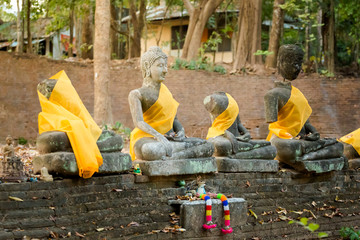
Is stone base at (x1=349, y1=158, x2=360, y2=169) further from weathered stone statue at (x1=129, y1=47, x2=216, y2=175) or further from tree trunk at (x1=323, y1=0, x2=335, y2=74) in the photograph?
tree trunk at (x1=323, y1=0, x2=335, y2=74)

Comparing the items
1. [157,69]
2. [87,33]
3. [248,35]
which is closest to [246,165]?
[157,69]

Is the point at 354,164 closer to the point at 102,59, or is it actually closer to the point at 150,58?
the point at 150,58

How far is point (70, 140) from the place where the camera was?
632 centimetres

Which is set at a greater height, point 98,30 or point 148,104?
point 98,30

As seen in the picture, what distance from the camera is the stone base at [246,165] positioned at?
25.1 ft

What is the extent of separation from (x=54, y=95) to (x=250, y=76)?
12.2m

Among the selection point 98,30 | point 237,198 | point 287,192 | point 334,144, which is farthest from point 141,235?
point 98,30

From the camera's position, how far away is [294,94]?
8562mm

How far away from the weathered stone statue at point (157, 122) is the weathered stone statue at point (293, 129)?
152 cm

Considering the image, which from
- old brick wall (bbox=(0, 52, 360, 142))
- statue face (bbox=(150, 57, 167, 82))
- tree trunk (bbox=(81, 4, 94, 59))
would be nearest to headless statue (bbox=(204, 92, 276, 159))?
statue face (bbox=(150, 57, 167, 82))

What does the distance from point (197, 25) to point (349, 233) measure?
12.4m

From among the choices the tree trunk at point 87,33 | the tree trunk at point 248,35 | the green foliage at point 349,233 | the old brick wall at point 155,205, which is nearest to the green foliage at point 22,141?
the tree trunk at point 87,33

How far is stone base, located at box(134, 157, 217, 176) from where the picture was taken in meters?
6.80

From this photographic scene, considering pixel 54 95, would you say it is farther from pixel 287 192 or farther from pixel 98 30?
pixel 98 30
